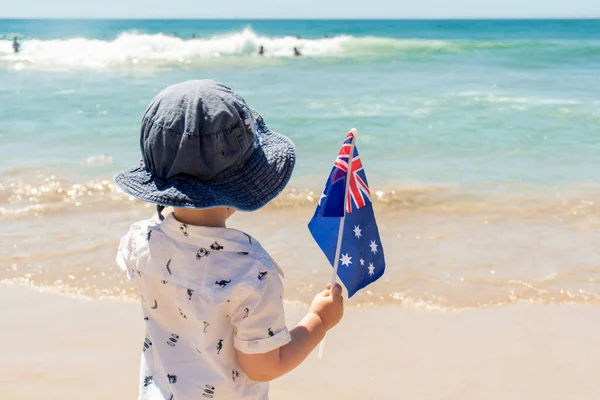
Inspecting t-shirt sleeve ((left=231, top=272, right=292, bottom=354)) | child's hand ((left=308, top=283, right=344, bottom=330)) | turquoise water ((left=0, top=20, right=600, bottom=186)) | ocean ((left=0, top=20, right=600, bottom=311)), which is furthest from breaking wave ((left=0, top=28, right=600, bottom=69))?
t-shirt sleeve ((left=231, top=272, right=292, bottom=354))

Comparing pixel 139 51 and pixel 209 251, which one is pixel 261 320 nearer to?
pixel 209 251

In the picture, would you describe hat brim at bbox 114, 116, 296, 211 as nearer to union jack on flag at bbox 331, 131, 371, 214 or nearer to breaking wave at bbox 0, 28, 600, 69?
union jack on flag at bbox 331, 131, 371, 214

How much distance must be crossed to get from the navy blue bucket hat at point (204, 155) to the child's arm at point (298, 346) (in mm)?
338

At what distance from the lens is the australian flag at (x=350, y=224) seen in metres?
1.79

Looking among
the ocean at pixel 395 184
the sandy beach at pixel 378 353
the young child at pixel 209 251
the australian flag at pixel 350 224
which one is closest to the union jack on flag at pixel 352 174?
the australian flag at pixel 350 224

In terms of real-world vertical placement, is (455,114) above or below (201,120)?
below

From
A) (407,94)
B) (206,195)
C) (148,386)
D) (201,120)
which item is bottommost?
(407,94)

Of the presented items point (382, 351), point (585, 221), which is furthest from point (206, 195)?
point (585, 221)

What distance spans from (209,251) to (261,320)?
7.3 inches

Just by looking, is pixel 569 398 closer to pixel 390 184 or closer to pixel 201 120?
pixel 201 120

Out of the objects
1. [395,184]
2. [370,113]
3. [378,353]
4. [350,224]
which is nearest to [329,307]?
[350,224]

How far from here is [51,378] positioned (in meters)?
3.05

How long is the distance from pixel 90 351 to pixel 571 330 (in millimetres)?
2373

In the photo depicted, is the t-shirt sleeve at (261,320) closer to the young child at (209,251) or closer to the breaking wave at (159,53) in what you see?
the young child at (209,251)
